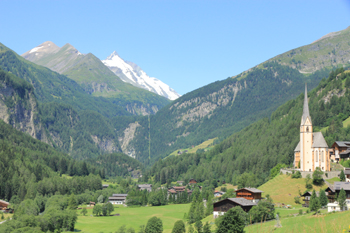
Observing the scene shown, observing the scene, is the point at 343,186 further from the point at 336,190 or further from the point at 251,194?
the point at 251,194

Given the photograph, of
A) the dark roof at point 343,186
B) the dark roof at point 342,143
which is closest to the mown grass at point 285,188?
the dark roof at point 343,186

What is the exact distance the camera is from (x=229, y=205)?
109 metres

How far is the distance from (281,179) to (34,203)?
90.2m

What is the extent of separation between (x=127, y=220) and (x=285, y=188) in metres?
49.3

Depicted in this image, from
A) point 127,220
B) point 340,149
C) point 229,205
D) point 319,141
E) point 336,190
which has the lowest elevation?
point 127,220

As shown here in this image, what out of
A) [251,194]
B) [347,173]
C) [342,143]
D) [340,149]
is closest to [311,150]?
[347,173]

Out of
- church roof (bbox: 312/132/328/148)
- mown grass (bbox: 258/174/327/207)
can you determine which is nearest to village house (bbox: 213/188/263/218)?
mown grass (bbox: 258/174/327/207)

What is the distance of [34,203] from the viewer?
541ft

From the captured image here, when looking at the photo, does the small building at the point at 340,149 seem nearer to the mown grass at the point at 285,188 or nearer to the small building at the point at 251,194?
the mown grass at the point at 285,188

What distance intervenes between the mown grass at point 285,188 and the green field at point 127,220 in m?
28.0

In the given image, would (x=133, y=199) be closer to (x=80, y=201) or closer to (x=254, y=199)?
(x=80, y=201)

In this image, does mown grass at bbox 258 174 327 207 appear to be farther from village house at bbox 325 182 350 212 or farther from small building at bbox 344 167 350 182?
village house at bbox 325 182 350 212

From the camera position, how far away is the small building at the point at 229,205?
106906 millimetres

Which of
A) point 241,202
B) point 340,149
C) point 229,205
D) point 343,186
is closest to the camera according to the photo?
point 343,186
